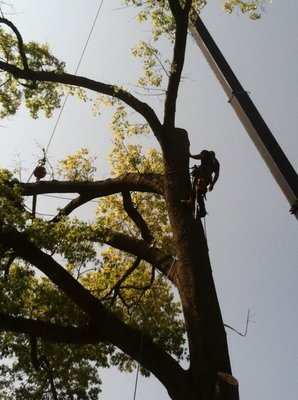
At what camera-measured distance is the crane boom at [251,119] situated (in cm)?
542

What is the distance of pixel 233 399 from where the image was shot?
11.5 feet

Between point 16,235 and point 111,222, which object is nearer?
point 16,235

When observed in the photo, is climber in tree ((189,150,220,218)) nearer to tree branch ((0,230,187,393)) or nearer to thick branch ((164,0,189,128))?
thick branch ((164,0,189,128))

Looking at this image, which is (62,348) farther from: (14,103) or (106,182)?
(14,103)

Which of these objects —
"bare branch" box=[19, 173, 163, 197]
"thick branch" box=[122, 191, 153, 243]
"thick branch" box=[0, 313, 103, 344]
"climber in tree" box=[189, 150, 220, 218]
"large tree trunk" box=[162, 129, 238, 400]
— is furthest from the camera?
"thick branch" box=[122, 191, 153, 243]

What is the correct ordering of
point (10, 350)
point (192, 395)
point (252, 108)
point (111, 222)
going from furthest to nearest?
point (111, 222) → point (10, 350) → point (252, 108) → point (192, 395)

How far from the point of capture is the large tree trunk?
3848 mm

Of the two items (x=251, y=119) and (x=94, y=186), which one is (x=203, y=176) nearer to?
(x=251, y=119)

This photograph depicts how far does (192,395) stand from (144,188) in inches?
162

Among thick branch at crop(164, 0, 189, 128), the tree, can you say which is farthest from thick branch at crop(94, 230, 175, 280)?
thick branch at crop(164, 0, 189, 128)

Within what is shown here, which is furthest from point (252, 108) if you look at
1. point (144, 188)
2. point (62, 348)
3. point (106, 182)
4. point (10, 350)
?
point (10, 350)

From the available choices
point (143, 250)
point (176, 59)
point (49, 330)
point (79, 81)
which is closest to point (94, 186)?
point (143, 250)

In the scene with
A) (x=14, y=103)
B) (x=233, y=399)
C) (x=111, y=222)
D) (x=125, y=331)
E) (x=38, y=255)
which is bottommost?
(x=233, y=399)

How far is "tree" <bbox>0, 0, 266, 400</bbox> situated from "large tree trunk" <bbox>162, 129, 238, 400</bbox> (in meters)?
0.01
